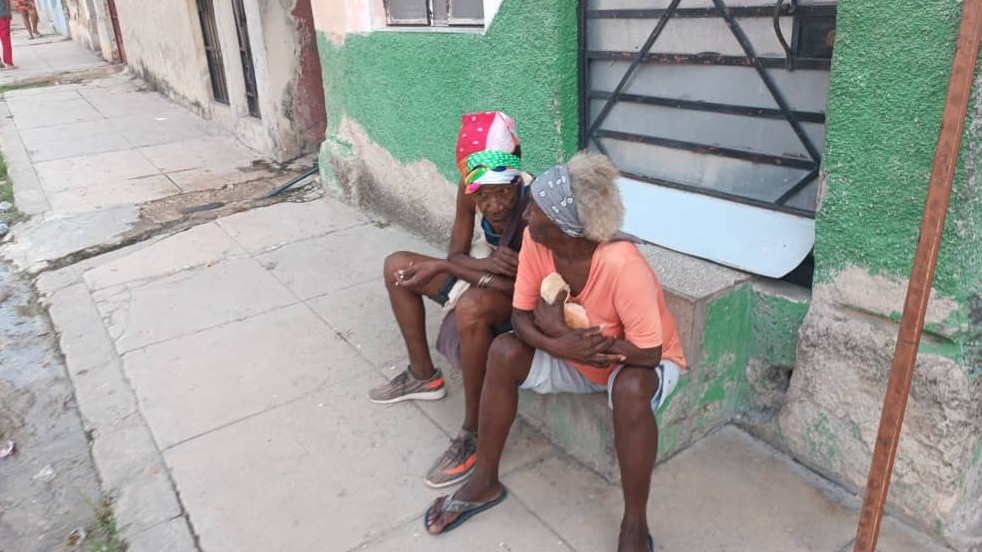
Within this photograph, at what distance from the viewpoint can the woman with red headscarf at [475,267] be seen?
2625 millimetres

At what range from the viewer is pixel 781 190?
2830 mm

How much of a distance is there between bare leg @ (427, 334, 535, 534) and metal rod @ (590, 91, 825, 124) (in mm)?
1311

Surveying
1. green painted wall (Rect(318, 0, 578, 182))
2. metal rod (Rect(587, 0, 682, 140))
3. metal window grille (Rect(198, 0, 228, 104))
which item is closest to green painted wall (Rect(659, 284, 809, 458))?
metal rod (Rect(587, 0, 682, 140))

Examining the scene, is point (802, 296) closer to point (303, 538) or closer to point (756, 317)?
point (756, 317)

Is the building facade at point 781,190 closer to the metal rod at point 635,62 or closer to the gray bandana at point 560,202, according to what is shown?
the metal rod at point 635,62

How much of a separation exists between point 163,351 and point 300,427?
1.13 metres

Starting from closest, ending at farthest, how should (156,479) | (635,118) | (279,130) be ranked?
(156,479) < (635,118) < (279,130)

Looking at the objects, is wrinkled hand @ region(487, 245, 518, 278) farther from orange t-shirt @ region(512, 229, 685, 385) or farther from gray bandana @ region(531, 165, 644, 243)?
gray bandana @ region(531, 165, 644, 243)

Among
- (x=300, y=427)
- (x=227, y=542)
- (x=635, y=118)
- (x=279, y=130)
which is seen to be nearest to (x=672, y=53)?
(x=635, y=118)

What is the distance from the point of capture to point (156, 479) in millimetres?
2787

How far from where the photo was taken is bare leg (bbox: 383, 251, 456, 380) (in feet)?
→ 9.90

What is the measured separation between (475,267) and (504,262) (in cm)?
16

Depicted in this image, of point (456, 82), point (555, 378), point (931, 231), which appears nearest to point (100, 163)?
point (456, 82)

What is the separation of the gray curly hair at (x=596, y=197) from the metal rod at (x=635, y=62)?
125cm
